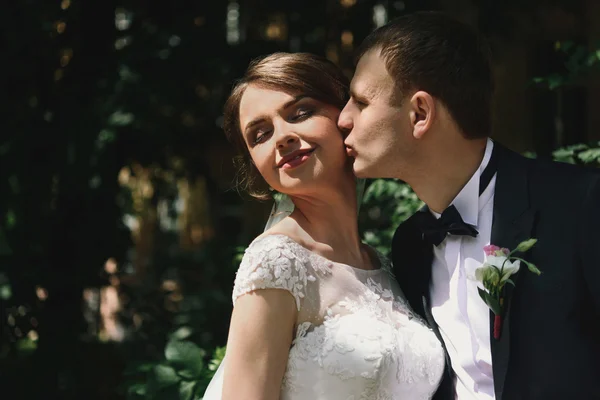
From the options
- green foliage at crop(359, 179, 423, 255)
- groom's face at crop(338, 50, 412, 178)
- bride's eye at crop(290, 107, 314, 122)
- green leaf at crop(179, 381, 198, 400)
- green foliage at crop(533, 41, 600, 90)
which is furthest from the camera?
green foliage at crop(359, 179, 423, 255)

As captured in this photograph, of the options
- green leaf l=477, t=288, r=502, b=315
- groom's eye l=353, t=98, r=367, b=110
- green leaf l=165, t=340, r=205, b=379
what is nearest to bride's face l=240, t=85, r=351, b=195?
groom's eye l=353, t=98, r=367, b=110

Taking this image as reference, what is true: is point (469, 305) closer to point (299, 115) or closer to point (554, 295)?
point (554, 295)

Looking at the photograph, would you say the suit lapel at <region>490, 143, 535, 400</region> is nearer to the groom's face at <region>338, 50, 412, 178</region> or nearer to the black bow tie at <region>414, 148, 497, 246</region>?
the black bow tie at <region>414, 148, 497, 246</region>

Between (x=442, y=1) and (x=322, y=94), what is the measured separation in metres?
2.50

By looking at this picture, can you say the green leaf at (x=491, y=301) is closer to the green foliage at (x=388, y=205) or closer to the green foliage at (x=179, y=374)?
the green foliage at (x=388, y=205)

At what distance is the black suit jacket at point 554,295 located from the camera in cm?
216

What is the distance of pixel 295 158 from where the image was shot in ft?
8.40

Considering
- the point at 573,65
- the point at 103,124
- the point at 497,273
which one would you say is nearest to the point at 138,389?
the point at 497,273

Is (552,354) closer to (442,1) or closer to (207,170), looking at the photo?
(442,1)

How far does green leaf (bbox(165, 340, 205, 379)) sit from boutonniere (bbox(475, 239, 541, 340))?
4.55 ft

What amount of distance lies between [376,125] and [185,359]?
52.3 inches

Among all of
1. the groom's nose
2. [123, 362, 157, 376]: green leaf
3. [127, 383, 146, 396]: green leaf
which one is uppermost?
the groom's nose

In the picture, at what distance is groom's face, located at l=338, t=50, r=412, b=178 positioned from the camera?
2473 millimetres

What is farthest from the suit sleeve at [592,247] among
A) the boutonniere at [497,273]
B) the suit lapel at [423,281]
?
the suit lapel at [423,281]
